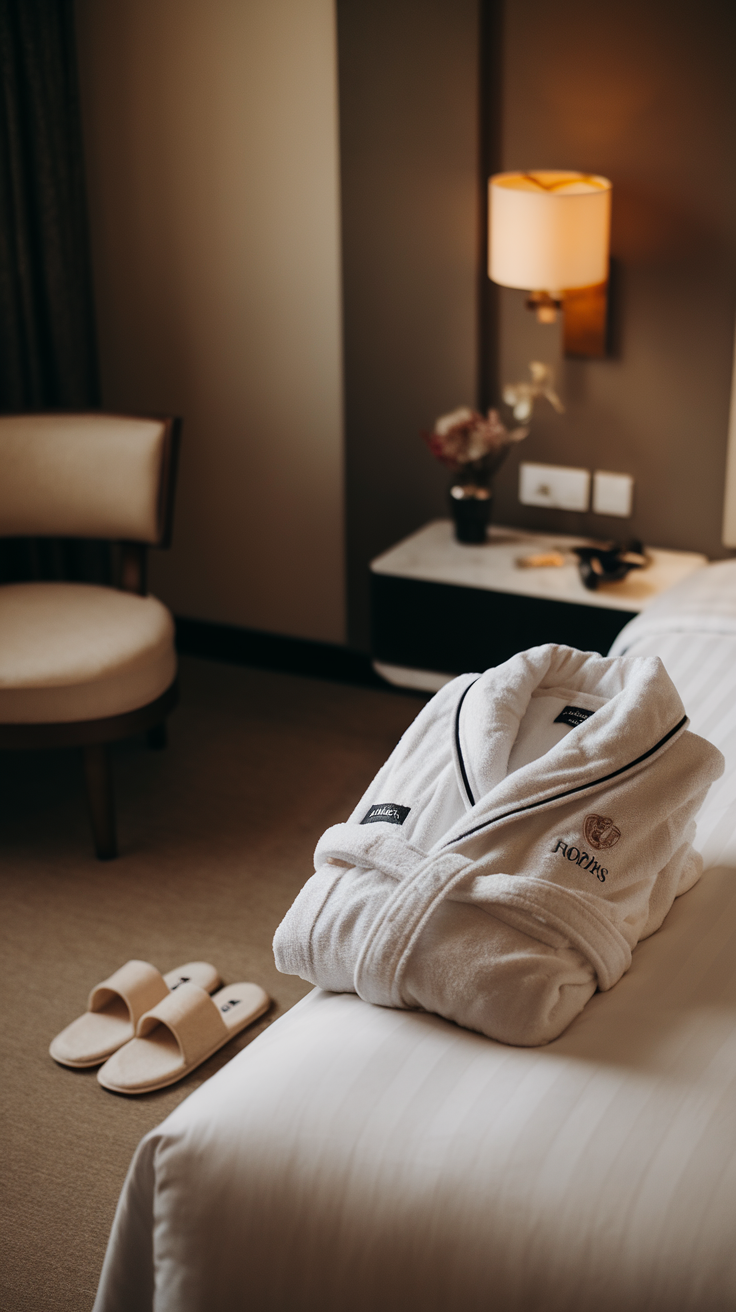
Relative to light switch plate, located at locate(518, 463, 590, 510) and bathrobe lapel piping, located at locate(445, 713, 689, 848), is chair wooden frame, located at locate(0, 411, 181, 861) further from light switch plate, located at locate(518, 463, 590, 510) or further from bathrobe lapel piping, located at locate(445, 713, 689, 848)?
A: bathrobe lapel piping, located at locate(445, 713, 689, 848)

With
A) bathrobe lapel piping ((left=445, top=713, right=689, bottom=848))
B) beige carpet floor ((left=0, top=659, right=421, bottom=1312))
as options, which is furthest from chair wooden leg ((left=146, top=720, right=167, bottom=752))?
bathrobe lapel piping ((left=445, top=713, right=689, bottom=848))

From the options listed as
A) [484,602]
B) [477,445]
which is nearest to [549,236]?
[477,445]

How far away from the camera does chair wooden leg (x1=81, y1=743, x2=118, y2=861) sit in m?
2.40

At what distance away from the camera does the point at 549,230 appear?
94.2 inches

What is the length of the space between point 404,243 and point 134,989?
73.9 inches

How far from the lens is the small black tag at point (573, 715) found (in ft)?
4.63

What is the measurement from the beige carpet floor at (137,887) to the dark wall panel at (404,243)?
58 centimetres

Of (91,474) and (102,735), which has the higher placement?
(91,474)

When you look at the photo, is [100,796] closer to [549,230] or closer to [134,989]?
[134,989]

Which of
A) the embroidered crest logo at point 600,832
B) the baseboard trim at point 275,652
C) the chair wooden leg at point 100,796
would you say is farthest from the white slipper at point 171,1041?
the baseboard trim at point 275,652

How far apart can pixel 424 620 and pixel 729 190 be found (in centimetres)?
114

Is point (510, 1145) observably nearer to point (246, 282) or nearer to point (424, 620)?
point (424, 620)

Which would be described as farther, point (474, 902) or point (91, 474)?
point (91, 474)

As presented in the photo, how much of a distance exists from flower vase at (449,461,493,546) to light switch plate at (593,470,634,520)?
0.27 m
